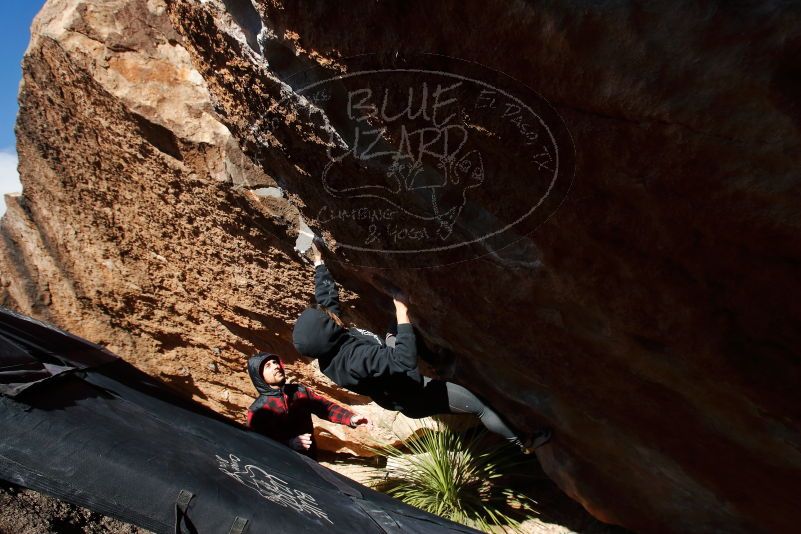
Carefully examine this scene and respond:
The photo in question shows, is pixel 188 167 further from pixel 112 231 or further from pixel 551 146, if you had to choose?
pixel 551 146

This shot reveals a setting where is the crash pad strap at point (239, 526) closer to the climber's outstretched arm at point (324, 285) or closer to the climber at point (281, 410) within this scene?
the climber at point (281, 410)

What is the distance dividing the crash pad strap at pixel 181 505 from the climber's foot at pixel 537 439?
2.04 meters

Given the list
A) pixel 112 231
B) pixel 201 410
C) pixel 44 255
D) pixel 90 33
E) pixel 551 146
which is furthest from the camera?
pixel 44 255

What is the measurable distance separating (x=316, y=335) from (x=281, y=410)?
808 millimetres

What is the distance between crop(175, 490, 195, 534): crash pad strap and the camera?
5.73ft

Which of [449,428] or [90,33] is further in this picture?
[449,428]

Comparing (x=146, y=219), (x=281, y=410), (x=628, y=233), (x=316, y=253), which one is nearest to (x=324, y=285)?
(x=316, y=253)

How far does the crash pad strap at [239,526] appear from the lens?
1811mm

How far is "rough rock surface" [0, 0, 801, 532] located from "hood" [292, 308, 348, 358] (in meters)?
0.33

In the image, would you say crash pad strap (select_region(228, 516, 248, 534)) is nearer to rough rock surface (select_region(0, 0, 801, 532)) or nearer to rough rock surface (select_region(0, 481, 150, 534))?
rough rock surface (select_region(0, 481, 150, 534))

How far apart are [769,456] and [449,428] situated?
2.35 meters

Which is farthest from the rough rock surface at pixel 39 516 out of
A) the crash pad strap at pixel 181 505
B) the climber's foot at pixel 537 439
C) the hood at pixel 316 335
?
the climber's foot at pixel 537 439

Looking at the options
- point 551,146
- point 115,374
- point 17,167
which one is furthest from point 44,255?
point 551,146

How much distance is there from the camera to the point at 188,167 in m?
3.36
